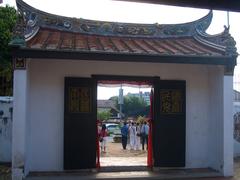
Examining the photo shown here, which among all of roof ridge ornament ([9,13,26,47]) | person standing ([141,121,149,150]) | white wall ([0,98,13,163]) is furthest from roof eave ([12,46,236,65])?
person standing ([141,121,149,150])

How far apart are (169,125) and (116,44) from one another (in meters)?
2.66

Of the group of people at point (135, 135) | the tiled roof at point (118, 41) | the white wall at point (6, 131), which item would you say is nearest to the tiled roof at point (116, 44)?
the tiled roof at point (118, 41)

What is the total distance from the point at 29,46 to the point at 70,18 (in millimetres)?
2575

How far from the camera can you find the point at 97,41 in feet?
38.1

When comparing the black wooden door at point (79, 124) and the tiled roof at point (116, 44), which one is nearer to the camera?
the tiled roof at point (116, 44)

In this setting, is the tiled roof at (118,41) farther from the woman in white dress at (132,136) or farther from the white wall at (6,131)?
the woman in white dress at (132,136)

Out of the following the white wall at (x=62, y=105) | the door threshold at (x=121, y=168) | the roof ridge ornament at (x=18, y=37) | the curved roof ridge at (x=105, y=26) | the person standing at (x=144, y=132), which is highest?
the curved roof ridge at (x=105, y=26)

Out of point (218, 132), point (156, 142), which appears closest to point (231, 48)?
point (218, 132)

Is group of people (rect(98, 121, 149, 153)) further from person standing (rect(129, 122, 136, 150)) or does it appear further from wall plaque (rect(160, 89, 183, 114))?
wall plaque (rect(160, 89, 183, 114))

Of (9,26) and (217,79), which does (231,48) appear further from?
(9,26)

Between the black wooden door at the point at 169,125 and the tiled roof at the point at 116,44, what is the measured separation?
42.3 inches

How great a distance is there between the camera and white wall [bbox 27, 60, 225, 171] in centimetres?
1085

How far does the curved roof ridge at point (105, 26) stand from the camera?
11.6m

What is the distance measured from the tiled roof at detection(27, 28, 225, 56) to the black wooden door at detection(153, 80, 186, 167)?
1075 millimetres
